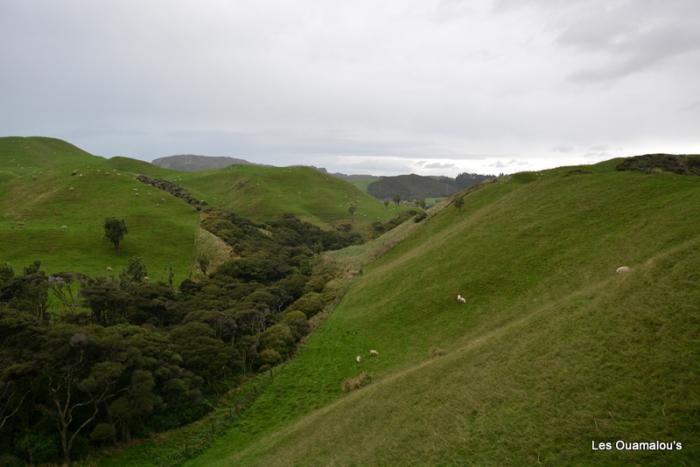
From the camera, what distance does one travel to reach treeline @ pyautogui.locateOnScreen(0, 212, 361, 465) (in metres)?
31.5

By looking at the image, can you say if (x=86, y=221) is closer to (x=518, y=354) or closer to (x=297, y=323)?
(x=297, y=323)

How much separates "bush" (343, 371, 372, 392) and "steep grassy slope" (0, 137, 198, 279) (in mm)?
57325

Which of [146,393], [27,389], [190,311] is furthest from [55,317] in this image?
[146,393]

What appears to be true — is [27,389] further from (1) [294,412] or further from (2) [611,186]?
(2) [611,186]

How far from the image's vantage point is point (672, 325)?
19.9 metres

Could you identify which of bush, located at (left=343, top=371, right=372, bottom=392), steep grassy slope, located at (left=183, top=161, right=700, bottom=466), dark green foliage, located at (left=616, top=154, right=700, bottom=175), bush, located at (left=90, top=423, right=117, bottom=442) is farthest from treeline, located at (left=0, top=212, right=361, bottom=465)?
dark green foliage, located at (left=616, top=154, right=700, bottom=175)

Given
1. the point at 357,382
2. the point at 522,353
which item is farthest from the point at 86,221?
the point at 522,353

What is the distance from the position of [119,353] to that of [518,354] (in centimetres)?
3372

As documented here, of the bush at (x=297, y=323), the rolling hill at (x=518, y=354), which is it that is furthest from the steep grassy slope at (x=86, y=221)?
the rolling hill at (x=518, y=354)

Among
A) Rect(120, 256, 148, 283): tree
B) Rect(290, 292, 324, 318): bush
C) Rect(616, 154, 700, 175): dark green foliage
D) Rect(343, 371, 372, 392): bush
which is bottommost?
Rect(343, 371, 372, 392): bush

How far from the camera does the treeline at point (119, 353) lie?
31.5 m

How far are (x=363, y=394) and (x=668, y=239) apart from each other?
101ft

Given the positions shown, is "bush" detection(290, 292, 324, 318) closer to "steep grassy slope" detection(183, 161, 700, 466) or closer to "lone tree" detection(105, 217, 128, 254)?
"steep grassy slope" detection(183, 161, 700, 466)

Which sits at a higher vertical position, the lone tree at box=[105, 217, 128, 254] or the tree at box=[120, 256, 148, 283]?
the lone tree at box=[105, 217, 128, 254]
